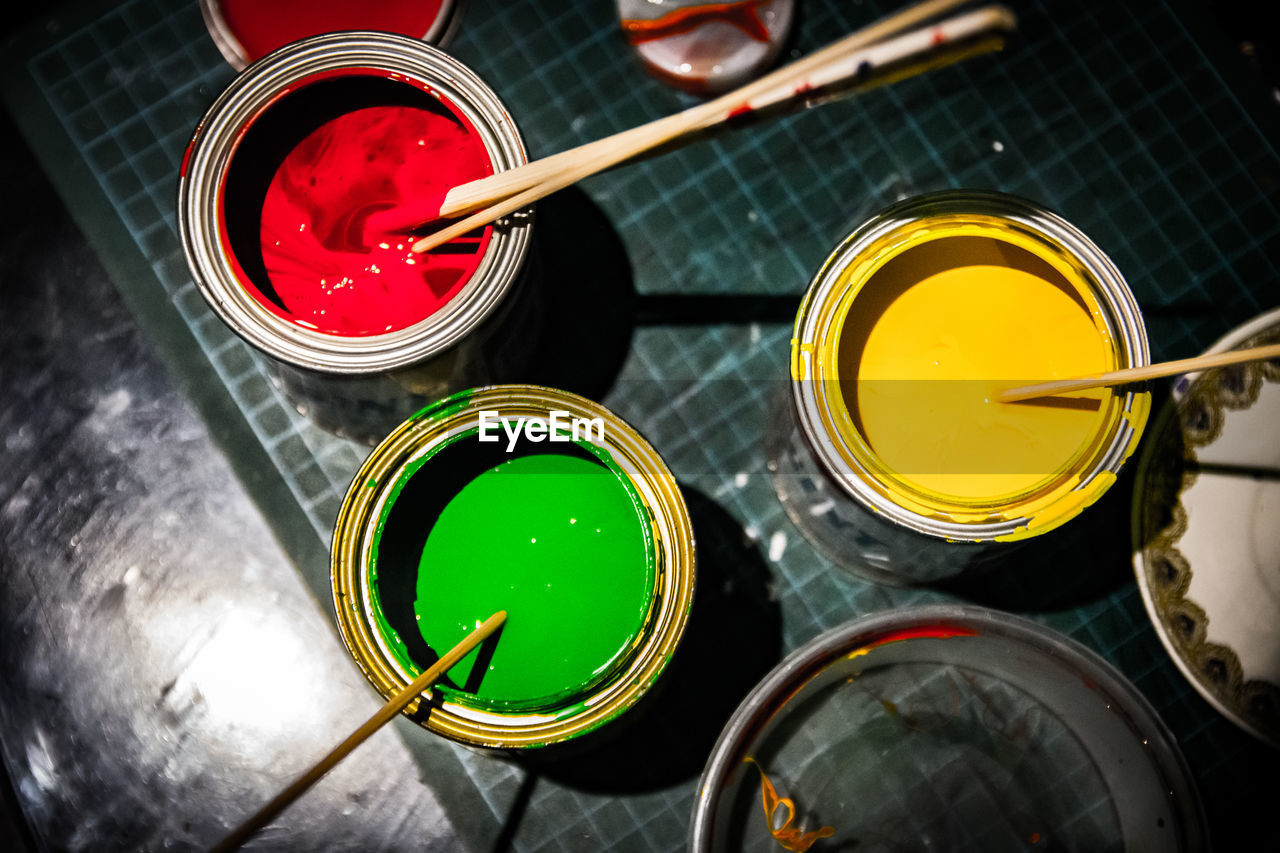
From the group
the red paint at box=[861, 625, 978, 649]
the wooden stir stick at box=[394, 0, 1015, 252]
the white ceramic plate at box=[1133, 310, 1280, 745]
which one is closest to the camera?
the wooden stir stick at box=[394, 0, 1015, 252]

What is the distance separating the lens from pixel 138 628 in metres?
0.97

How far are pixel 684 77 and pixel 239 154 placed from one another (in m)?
0.44

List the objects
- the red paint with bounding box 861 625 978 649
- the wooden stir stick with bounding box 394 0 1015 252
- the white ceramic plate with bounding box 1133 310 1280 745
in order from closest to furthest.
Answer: the wooden stir stick with bounding box 394 0 1015 252 < the red paint with bounding box 861 625 978 649 < the white ceramic plate with bounding box 1133 310 1280 745

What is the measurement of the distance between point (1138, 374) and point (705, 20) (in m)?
0.55

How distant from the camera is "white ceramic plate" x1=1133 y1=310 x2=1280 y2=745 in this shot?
0.92m

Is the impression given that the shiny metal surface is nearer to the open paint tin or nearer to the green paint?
the green paint

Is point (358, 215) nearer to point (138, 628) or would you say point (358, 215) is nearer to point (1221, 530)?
point (138, 628)

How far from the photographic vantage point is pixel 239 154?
2.74ft

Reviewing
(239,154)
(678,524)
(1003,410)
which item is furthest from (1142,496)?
(239,154)

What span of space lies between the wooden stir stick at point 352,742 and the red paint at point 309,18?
24.5 inches

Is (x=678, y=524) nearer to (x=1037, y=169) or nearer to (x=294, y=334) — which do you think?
(x=294, y=334)

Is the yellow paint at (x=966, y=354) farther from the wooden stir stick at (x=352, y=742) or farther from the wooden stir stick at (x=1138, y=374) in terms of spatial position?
the wooden stir stick at (x=352, y=742)

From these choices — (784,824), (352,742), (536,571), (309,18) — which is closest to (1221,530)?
(784,824)

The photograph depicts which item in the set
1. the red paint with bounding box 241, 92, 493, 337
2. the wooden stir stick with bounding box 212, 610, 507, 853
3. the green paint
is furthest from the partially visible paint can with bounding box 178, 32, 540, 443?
the wooden stir stick with bounding box 212, 610, 507, 853
